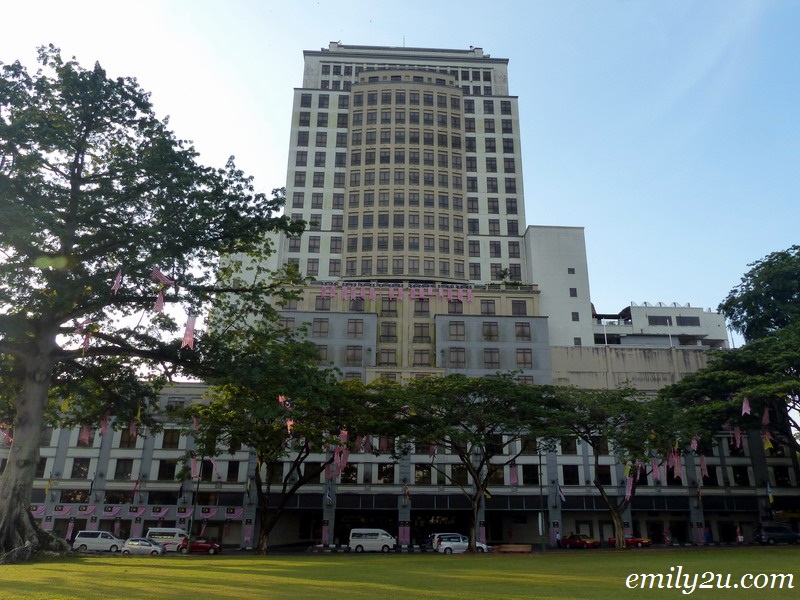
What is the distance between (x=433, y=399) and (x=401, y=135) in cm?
5008

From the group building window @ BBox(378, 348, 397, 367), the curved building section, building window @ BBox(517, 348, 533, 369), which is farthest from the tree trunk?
the curved building section

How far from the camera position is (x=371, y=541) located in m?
49.8

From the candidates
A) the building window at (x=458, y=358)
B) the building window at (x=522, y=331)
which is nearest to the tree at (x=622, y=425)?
the building window at (x=458, y=358)

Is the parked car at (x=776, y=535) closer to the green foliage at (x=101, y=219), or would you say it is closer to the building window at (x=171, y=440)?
the green foliage at (x=101, y=219)

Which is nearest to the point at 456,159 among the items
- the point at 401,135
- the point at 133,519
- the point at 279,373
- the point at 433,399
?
the point at 401,135

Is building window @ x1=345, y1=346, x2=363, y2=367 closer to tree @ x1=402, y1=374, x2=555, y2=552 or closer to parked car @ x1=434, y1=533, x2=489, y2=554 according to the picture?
tree @ x1=402, y1=374, x2=555, y2=552

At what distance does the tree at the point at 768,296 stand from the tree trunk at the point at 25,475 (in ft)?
190

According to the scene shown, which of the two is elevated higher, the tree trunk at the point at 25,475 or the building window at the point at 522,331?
the building window at the point at 522,331

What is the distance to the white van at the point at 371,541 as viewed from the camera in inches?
1941

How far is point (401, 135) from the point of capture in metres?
83.8

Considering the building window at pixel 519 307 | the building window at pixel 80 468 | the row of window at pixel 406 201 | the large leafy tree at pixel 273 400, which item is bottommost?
the building window at pixel 80 468

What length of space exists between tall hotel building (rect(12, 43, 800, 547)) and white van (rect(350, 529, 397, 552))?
326 inches

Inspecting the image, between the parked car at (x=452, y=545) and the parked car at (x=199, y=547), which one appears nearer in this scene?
the parked car at (x=452, y=545)

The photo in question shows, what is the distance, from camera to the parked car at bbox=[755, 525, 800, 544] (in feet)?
162
